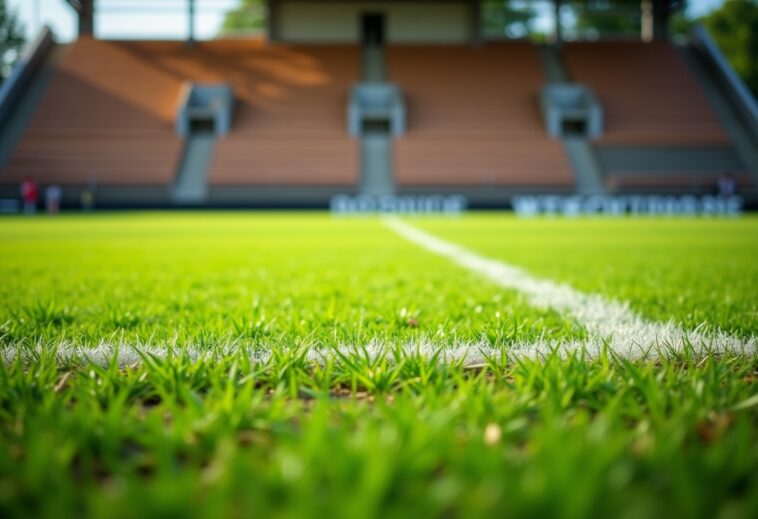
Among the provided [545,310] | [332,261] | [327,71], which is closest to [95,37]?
[327,71]

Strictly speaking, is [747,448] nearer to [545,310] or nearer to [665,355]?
[665,355]

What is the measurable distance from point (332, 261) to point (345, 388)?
3.49 metres

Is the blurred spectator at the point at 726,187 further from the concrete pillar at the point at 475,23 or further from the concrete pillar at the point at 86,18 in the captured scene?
the concrete pillar at the point at 86,18

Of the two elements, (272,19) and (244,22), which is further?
(244,22)

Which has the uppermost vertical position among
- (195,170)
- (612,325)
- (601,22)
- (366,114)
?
(601,22)

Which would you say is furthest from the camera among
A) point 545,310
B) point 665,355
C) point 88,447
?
point 545,310

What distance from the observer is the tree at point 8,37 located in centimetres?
3428

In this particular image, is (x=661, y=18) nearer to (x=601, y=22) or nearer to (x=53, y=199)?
(x=601, y=22)

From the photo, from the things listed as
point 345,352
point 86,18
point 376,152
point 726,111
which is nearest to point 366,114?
point 376,152

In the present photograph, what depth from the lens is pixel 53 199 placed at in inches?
761

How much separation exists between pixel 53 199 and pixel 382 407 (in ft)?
70.9

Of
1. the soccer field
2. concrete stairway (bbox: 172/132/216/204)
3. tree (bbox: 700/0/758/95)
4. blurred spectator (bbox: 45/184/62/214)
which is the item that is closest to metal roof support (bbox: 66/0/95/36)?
concrete stairway (bbox: 172/132/216/204)

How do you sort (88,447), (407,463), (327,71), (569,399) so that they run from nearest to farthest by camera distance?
(407,463) → (88,447) → (569,399) → (327,71)

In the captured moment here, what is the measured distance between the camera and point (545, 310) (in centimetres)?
226
